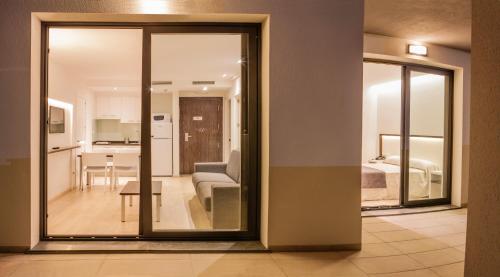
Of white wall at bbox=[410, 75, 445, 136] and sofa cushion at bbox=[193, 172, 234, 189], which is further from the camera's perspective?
white wall at bbox=[410, 75, 445, 136]

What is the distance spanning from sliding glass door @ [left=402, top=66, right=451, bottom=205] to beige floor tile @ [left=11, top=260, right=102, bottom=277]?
15.6 ft

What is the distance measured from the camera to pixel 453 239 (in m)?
4.34

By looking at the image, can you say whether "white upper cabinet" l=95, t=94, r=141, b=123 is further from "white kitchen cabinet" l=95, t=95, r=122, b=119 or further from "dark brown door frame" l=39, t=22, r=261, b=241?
"dark brown door frame" l=39, t=22, r=261, b=241

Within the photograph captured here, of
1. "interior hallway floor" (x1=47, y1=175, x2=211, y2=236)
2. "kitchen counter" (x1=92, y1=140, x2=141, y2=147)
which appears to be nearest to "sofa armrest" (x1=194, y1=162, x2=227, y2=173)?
"interior hallway floor" (x1=47, y1=175, x2=211, y2=236)

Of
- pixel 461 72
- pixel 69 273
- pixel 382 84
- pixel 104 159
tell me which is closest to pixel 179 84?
pixel 104 159

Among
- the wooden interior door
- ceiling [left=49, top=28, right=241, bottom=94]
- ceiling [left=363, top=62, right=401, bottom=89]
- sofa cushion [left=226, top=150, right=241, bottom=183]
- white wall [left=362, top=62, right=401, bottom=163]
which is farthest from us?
the wooden interior door

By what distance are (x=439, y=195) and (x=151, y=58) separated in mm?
4979

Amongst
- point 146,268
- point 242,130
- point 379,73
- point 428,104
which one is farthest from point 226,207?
point 379,73

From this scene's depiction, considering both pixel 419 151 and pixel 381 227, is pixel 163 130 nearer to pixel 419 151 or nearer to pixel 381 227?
pixel 419 151

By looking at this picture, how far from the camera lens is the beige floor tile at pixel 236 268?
10.5 feet

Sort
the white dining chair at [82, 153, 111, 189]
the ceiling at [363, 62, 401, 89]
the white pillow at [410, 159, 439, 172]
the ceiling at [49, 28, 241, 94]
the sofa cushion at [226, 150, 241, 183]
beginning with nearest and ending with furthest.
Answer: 1. the sofa cushion at [226, 150, 241, 183]
2. the ceiling at [49, 28, 241, 94]
3. the white pillow at [410, 159, 439, 172]
4. the ceiling at [363, 62, 401, 89]
5. the white dining chair at [82, 153, 111, 189]

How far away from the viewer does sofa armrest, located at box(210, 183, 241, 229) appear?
417 centimetres

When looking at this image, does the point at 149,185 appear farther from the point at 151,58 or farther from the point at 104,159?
the point at 104,159

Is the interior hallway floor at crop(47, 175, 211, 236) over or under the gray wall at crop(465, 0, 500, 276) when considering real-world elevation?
under
